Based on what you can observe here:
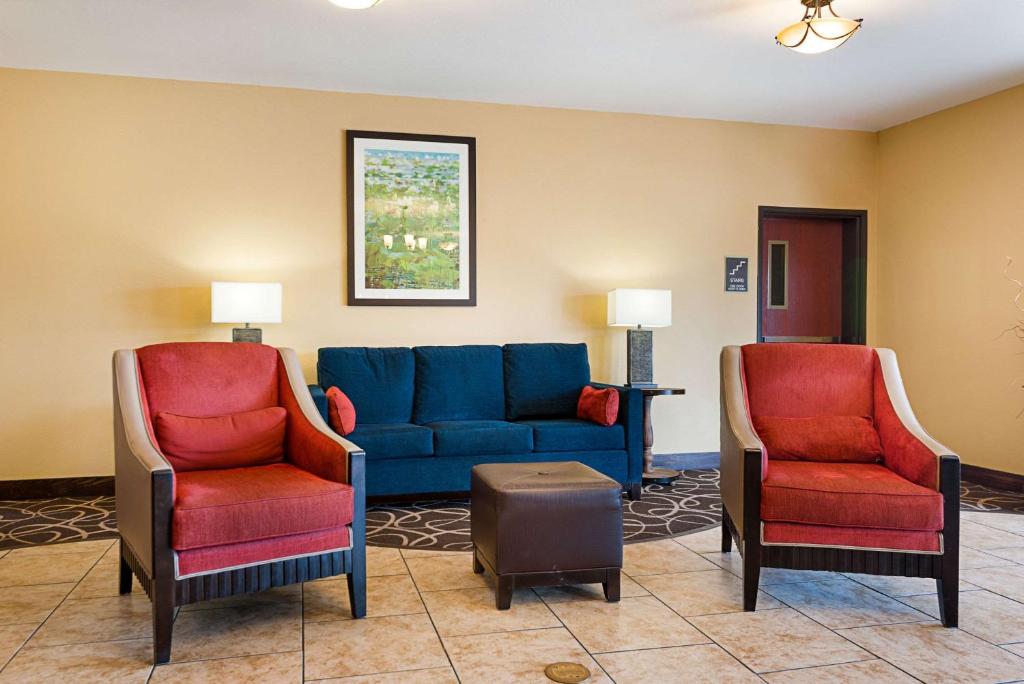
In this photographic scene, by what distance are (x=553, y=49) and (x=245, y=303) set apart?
7.65 ft

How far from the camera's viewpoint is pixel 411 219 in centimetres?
545

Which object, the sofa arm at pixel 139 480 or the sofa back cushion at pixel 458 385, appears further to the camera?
the sofa back cushion at pixel 458 385

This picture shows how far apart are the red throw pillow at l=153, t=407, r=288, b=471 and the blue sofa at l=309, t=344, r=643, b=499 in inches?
41.1

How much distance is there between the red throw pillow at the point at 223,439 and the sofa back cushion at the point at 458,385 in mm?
1770

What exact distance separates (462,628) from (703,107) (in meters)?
4.36

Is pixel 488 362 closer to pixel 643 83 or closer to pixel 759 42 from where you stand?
pixel 643 83

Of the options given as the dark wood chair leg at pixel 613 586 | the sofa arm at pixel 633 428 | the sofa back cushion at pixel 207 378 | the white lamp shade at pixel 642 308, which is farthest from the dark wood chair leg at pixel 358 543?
the white lamp shade at pixel 642 308

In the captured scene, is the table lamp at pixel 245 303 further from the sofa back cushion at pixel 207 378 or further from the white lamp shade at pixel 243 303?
the sofa back cushion at pixel 207 378

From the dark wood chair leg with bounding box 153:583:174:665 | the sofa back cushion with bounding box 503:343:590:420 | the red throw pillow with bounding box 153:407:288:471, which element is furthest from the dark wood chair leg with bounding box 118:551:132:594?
the sofa back cushion with bounding box 503:343:590:420

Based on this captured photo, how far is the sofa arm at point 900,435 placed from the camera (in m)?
2.89

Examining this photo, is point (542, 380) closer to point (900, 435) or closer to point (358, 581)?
point (900, 435)

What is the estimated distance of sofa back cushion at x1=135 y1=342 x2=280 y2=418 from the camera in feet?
10.3

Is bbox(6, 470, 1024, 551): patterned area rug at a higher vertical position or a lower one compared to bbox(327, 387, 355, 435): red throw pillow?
lower

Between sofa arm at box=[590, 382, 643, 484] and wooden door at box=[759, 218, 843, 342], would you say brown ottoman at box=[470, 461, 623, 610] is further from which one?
wooden door at box=[759, 218, 843, 342]
